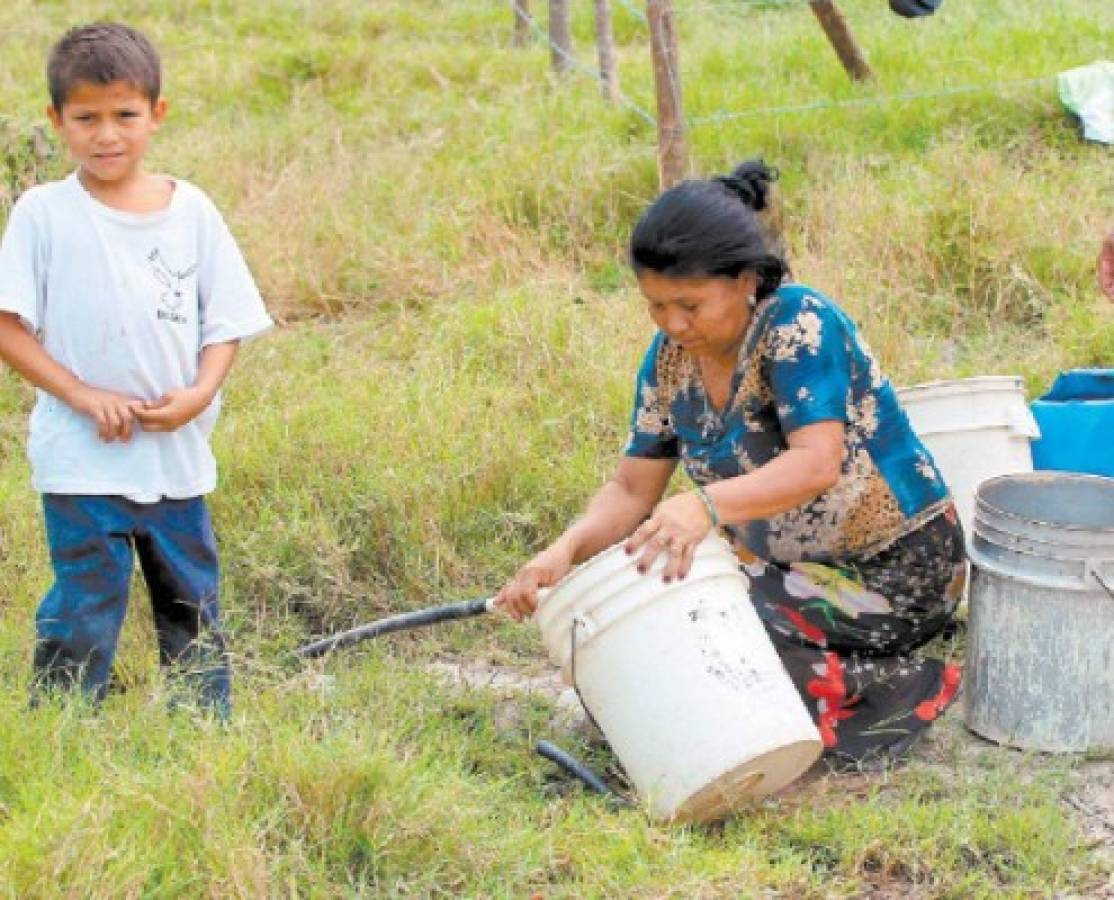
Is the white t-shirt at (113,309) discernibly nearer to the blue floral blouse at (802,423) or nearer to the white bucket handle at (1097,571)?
the blue floral blouse at (802,423)

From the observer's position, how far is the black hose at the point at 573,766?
130 inches

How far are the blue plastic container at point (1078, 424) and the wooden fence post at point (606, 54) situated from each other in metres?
3.79

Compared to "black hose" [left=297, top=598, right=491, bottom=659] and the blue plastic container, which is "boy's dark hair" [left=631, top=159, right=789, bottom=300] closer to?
"black hose" [left=297, top=598, right=491, bottom=659]

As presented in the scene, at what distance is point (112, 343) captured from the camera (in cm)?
324

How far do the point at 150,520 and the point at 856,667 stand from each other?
145 centimetres

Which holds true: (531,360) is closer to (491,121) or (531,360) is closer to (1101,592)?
(1101,592)

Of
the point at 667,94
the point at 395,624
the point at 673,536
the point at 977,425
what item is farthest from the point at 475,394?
the point at 673,536

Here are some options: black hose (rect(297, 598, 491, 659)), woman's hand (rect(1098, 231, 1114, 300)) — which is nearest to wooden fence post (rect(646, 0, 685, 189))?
woman's hand (rect(1098, 231, 1114, 300))

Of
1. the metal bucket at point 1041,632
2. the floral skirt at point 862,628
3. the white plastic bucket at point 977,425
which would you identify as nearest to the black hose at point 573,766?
the floral skirt at point 862,628

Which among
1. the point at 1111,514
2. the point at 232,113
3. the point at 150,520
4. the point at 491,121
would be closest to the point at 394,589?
the point at 150,520

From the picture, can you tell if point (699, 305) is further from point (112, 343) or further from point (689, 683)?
point (112, 343)

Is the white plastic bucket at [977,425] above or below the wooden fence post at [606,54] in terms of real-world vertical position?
below

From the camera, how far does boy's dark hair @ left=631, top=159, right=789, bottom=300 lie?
10.4 feet

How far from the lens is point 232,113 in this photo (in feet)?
28.5
